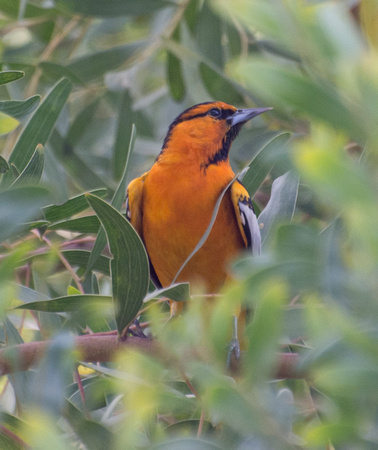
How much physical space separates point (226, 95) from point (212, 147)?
2.15ft

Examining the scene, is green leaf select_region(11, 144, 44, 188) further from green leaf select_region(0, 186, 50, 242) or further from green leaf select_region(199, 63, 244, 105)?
green leaf select_region(199, 63, 244, 105)

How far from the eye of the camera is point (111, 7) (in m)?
3.40

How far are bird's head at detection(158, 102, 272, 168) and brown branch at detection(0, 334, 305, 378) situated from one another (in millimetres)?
1249

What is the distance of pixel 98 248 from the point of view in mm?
2359

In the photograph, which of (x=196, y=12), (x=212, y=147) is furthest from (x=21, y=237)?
(x=196, y=12)

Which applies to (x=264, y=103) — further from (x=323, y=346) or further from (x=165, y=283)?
(x=323, y=346)

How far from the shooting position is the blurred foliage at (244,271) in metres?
0.94

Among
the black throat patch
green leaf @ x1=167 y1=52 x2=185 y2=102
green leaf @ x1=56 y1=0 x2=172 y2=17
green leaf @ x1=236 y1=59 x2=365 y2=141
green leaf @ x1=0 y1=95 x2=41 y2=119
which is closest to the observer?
green leaf @ x1=236 y1=59 x2=365 y2=141

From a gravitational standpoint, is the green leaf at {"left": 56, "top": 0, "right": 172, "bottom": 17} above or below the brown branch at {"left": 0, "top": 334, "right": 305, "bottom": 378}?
above

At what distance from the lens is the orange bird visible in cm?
282

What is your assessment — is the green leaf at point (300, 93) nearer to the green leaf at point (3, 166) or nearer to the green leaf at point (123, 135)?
the green leaf at point (3, 166)

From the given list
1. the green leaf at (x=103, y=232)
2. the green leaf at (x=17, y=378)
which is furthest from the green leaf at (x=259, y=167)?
the green leaf at (x=17, y=378)

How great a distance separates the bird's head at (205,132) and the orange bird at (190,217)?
11 mm

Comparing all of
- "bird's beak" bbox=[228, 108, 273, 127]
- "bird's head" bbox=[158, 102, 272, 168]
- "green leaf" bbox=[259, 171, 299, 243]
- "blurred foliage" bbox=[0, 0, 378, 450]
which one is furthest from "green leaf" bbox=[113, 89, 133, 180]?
"green leaf" bbox=[259, 171, 299, 243]
